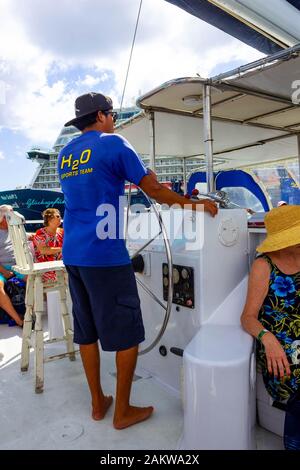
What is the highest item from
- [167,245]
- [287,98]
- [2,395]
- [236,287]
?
[287,98]

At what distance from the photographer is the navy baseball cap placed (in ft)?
4.82

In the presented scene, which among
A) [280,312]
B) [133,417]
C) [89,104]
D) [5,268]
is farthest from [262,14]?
[133,417]

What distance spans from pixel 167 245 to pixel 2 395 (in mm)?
1233

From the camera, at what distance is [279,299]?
4.32 feet

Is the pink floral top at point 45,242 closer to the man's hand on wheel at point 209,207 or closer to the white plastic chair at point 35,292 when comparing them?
the white plastic chair at point 35,292

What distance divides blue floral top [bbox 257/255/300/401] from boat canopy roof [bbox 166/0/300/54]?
3.14 meters

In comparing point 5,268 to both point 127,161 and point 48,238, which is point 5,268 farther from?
point 127,161

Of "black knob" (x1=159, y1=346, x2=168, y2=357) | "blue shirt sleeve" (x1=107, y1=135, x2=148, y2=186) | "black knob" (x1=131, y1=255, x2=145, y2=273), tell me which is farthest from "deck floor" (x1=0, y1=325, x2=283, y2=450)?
"blue shirt sleeve" (x1=107, y1=135, x2=148, y2=186)

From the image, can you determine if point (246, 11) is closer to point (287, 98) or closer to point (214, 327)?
point (287, 98)
